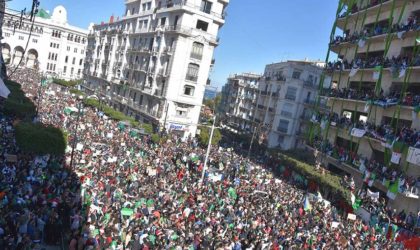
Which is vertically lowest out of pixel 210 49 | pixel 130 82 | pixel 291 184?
pixel 291 184

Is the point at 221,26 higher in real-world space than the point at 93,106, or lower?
higher

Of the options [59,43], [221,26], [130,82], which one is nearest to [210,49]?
[221,26]

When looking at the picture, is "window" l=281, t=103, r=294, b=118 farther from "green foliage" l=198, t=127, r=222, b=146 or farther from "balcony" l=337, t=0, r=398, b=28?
"balcony" l=337, t=0, r=398, b=28

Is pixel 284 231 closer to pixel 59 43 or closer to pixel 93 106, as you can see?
pixel 93 106

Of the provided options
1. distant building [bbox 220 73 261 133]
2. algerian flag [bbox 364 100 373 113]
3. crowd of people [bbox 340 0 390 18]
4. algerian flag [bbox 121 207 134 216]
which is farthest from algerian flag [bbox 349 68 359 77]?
distant building [bbox 220 73 261 133]

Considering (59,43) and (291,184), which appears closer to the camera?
(291,184)

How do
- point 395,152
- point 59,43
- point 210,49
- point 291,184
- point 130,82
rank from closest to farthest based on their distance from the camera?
point 395,152 → point 291,184 → point 210,49 → point 130,82 → point 59,43

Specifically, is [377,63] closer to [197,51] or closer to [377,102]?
[377,102]

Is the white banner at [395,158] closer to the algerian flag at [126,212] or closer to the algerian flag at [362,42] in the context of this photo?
the algerian flag at [362,42]
